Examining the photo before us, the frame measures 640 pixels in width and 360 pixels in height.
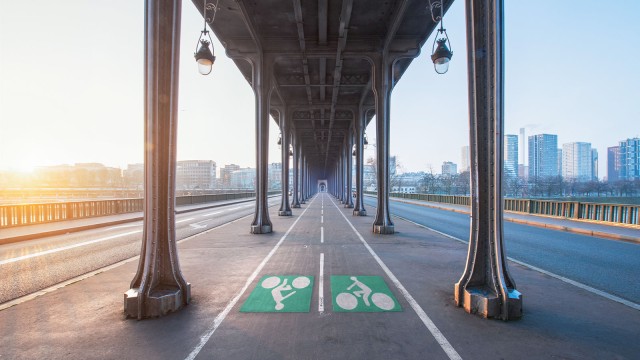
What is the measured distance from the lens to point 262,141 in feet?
Result: 45.0

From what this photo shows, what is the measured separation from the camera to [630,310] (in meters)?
4.76

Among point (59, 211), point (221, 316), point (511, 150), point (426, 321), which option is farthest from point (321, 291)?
point (511, 150)

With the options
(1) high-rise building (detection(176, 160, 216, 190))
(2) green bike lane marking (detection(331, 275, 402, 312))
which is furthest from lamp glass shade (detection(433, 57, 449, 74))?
(1) high-rise building (detection(176, 160, 216, 190))

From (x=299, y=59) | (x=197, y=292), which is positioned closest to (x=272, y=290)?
(x=197, y=292)

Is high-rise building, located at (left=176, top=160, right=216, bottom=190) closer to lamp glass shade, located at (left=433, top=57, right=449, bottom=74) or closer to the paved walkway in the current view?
the paved walkway

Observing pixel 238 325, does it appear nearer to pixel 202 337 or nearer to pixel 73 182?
pixel 202 337

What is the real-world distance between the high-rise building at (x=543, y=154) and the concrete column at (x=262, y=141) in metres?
146

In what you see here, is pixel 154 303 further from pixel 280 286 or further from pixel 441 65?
pixel 441 65

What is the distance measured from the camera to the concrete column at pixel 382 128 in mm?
13316

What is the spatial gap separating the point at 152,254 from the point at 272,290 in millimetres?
2251

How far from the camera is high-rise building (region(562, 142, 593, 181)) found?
13550cm

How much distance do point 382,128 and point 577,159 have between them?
174 m

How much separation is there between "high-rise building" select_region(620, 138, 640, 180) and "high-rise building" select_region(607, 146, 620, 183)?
462 cm

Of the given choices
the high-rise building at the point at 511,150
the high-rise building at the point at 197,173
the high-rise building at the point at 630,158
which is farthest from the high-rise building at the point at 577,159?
the high-rise building at the point at 197,173
